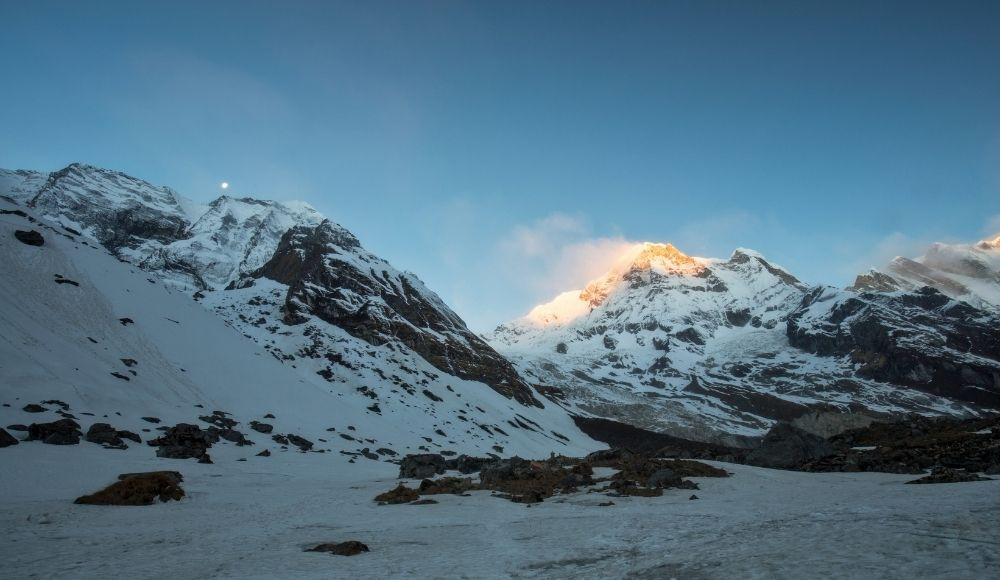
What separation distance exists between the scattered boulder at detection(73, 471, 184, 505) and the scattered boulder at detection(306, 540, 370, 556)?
10.3 metres

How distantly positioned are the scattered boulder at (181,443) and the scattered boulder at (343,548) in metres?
23.8

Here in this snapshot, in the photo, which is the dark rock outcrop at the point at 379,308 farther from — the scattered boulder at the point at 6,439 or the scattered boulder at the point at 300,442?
the scattered boulder at the point at 6,439

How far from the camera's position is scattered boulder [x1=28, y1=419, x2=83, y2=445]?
2753 centimetres

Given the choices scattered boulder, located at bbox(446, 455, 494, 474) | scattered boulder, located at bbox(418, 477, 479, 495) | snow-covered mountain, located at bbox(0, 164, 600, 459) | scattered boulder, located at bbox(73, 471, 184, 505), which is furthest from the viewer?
scattered boulder, located at bbox(446, 455, 494, 474)

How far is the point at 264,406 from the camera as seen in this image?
54.6 metres

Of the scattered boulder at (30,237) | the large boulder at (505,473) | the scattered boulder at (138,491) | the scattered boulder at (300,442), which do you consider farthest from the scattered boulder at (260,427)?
the scattered boulder at (30,237)

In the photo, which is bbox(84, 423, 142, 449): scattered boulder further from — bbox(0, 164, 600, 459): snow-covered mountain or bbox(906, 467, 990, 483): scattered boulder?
bbox(906, 467, 990, 483): scattered boulder

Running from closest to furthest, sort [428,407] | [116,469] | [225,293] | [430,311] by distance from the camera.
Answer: [116,469] → [428,407] → [225,293] → [430,311]

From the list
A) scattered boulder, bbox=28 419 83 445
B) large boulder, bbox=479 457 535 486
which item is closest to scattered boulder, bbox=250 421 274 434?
scattered boulder, bbox=28 419 83 445

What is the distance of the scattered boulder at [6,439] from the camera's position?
82.1ft

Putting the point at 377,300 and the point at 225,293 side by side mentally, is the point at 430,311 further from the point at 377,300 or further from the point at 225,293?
the point at 225,293

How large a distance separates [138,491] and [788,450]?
37.8 meters

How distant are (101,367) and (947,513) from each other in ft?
166

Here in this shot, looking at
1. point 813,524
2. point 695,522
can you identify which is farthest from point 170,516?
point 813,524
